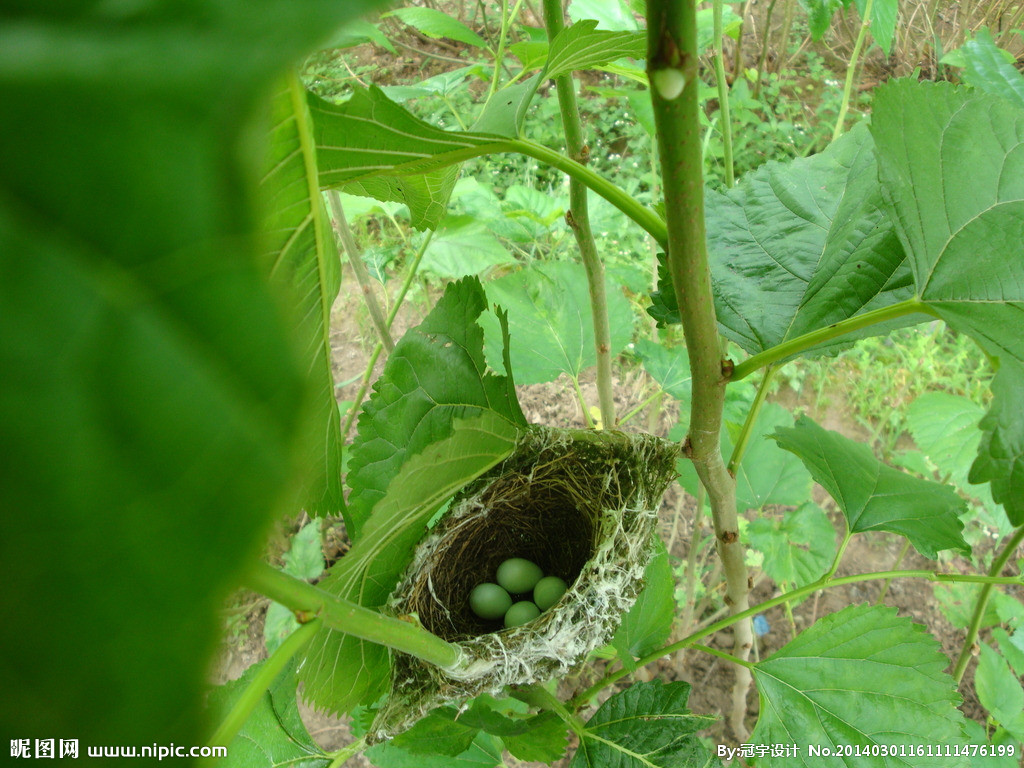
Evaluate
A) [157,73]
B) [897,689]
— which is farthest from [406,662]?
[157,73]

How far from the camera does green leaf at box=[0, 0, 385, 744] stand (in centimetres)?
10

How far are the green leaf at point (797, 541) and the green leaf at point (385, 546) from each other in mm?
624

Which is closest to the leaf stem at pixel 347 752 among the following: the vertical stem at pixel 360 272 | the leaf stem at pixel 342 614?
the leaf stem at pixel 342 614

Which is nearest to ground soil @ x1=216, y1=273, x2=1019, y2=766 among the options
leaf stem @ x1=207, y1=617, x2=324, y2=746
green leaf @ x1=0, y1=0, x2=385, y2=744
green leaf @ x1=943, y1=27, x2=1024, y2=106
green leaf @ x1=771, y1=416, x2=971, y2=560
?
green leaf @ x1=771, y1=416, x2=971, y2=560

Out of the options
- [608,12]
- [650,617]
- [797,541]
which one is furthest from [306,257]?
[797,541]

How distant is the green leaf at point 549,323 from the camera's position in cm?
103

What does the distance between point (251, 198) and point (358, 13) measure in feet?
0.15

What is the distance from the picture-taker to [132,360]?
0.11 meters

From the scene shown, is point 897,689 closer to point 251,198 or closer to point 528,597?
point 528,597

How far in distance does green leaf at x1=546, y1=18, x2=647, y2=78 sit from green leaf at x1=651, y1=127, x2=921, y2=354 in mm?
200

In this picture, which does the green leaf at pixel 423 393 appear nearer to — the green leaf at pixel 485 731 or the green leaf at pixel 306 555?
the green leaf at pixel 485 731

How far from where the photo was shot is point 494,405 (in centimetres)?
71

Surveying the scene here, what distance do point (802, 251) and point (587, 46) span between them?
0.31 meters

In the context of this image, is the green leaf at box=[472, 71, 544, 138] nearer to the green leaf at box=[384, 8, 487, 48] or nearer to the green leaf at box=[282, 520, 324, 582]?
the green leaf at box=[384, 8, 487, 48]
